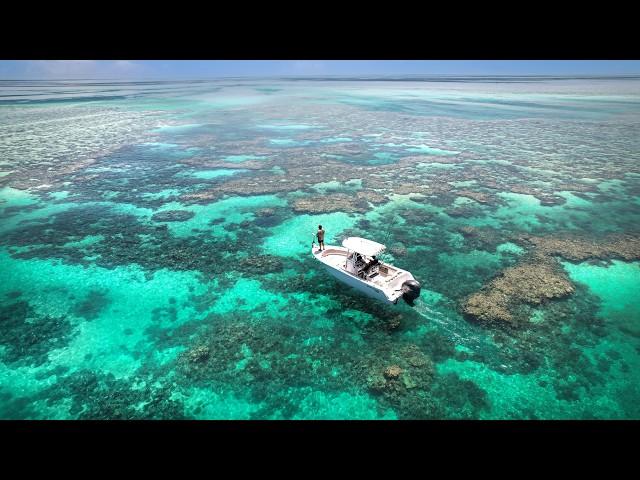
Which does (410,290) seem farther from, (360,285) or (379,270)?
(360,285)

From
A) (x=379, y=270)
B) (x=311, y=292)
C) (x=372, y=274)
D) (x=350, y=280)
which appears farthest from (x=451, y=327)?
(x=311, y=292)

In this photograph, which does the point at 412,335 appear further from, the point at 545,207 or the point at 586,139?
the point at 586,139

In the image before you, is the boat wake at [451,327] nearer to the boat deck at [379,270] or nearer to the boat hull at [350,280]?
the boat deck at [379,270]

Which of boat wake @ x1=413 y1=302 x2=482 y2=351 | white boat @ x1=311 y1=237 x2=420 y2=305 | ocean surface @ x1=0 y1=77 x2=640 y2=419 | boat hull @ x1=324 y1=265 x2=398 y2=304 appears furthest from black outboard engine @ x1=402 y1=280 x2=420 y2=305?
boat wake @ x1=413 y1=302 x2=482 y2=351

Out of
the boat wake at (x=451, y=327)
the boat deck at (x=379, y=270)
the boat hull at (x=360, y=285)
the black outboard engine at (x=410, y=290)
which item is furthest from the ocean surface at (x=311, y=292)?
the boat deck at (x=379, y=270)
